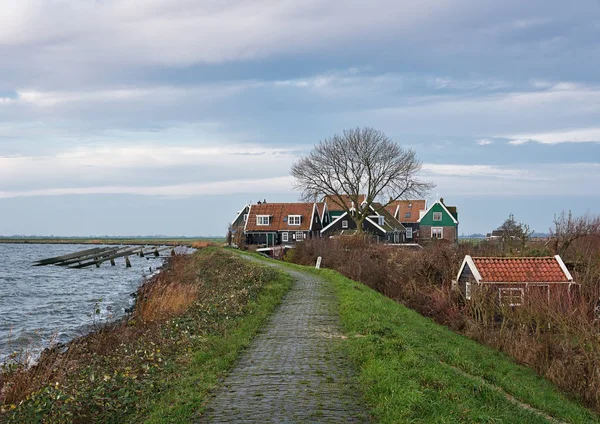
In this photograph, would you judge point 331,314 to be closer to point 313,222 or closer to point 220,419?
point 220,419

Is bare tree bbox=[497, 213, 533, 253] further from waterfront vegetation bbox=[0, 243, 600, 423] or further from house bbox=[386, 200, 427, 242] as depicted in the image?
house bbox=[386, 200, 427, 242]

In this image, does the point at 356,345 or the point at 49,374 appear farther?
the point at 356,345

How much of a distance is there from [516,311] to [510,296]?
185 cm

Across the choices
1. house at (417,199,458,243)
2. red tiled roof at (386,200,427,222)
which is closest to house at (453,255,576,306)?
house at (417,199,458,243)

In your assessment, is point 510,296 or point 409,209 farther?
point 409,209

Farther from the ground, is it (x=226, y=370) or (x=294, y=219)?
(x=294, y=219)

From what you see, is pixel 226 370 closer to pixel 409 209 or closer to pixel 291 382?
pixel 291 382

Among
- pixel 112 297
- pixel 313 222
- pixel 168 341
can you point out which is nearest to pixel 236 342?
pixel 168 341

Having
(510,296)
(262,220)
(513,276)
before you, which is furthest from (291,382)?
(262,220)

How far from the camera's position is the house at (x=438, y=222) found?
74.9 meters

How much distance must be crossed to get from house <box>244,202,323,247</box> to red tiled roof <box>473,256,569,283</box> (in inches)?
1766

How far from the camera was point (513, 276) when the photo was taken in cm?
2036

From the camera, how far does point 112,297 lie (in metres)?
30.2

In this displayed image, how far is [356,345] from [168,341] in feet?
12.4
